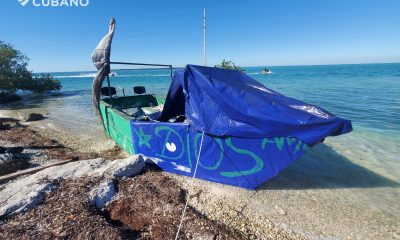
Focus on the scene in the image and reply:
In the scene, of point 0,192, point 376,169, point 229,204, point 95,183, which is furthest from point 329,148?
point 0,192

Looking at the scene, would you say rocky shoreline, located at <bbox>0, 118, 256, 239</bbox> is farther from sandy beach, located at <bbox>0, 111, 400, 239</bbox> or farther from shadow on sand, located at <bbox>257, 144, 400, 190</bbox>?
shadow on sand, located at <bbox>257, 144, 400, 190</bbox>

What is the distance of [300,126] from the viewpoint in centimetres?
429

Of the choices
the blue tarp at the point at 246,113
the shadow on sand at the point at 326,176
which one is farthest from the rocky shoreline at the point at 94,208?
the shadow on sand at the point at 326,176

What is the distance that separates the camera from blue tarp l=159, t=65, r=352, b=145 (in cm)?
430

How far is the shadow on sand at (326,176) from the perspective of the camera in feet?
17.7

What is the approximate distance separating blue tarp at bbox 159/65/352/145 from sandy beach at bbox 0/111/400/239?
4.06 ft

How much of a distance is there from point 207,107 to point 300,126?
68.9 inches

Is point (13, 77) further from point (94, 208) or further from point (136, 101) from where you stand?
point (94, 208)

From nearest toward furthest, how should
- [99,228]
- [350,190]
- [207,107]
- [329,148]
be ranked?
1. [99,228]
2. [207,107]
3. [350,190]
4. [329,148]

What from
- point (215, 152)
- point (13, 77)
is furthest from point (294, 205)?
point (13, 77)

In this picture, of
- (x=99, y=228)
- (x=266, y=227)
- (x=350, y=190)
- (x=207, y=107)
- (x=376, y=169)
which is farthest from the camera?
(x=376, y=169)

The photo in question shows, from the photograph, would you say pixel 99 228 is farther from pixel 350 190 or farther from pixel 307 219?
pixel 350 190

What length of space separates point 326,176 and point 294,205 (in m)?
1.85

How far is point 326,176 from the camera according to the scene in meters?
5.91
